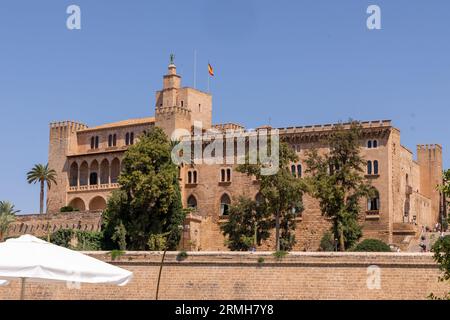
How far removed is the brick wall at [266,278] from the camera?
3534 cm

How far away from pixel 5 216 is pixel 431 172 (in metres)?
38.3

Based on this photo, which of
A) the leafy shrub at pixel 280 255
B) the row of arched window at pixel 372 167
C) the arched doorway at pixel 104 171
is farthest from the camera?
the arched doorway at pixel 104 171

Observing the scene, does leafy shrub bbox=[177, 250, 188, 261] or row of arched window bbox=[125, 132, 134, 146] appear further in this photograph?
row of arched window bbox=[125, 132, 134, 146]

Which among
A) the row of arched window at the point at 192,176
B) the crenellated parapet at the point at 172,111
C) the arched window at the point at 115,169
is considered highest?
the crenellated parapet at the point at 172,111

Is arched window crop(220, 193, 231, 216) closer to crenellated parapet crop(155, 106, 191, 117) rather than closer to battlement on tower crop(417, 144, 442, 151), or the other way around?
crenellated parapet crop(155, 106, 191, 117)

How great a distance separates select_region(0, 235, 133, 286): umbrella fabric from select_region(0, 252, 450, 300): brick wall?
766 inches

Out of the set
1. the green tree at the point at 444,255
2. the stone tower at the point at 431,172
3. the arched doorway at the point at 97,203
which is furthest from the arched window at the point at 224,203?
the green tree at the point at 444,255

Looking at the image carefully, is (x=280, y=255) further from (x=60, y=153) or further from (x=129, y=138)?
(x=60, y=153)

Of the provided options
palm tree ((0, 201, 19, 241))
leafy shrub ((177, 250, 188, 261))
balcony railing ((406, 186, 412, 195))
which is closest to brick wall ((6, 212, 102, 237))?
palm tree ((0, 201, 19, 241))

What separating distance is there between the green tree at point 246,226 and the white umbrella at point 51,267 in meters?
39.4

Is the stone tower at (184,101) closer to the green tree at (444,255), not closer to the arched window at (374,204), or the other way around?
the arched window at (374,204)

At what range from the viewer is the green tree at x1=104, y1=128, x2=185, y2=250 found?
2184 inches
